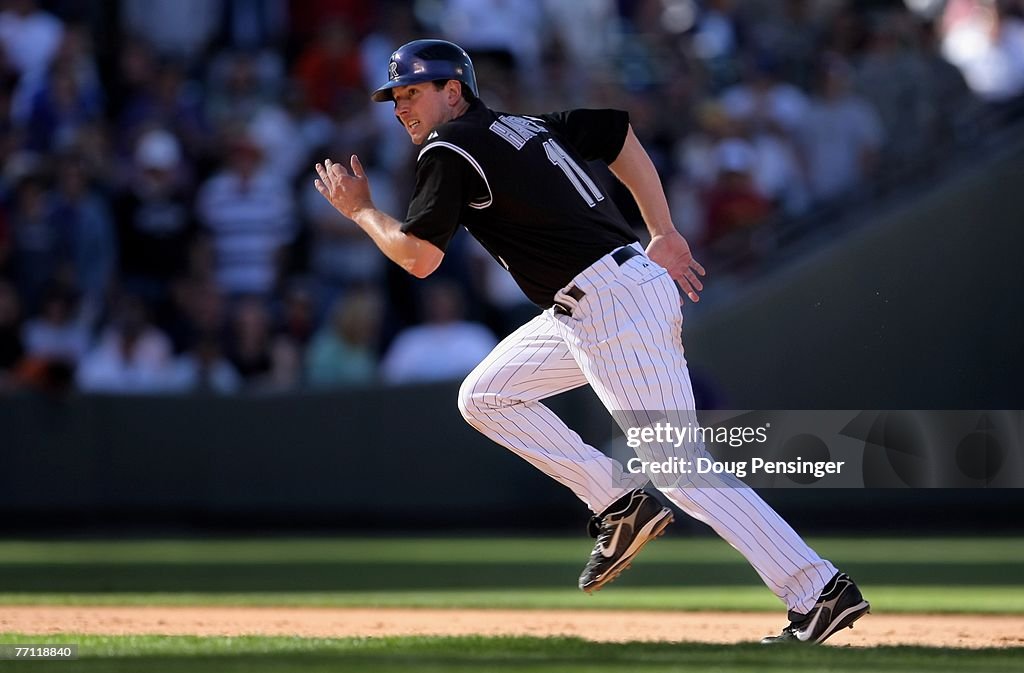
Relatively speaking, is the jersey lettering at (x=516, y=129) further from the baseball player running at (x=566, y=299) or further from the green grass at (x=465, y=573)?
the green grass at (x=465, y=573)

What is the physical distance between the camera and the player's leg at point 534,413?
5.63 meters

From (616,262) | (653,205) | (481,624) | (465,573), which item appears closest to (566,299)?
(616,262)

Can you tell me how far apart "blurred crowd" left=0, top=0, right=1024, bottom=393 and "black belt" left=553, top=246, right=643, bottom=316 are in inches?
251

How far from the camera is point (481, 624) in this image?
6.64 meters

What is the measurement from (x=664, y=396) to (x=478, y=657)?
41.5 inches

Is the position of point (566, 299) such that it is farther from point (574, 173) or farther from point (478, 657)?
point (478, 657)

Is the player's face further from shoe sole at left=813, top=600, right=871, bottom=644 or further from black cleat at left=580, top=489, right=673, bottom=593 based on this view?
shoe sole at left=813, top=600, right=871, bottom=644

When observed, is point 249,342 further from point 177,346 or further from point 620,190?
point 620,190

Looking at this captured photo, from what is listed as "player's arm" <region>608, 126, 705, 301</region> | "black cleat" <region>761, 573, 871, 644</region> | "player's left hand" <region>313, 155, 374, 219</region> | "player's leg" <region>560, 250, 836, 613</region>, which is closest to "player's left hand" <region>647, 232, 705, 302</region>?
"player's arm" <region>608, 126, 705, 301</region>

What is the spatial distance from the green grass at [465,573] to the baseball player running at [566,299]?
2.11 meters

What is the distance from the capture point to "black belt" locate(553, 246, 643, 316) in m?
5.39

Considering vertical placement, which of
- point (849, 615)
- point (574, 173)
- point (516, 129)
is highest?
point (516, 129)

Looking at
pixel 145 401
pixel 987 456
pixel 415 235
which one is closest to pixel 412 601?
pixel 415 235

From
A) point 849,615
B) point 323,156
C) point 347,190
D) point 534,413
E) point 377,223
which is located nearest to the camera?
point 849,615
